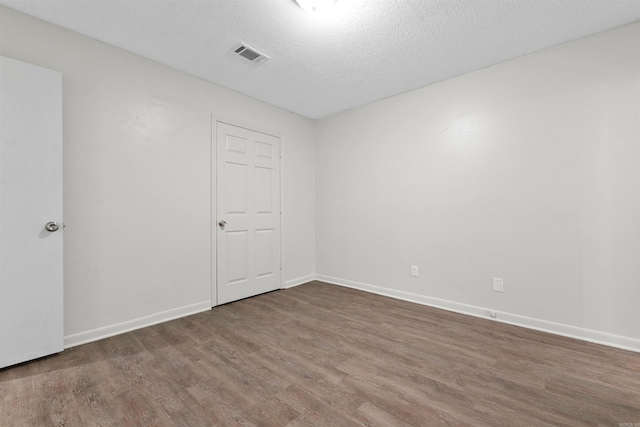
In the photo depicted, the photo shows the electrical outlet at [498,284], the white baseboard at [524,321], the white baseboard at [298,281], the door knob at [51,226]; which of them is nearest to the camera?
the door knob at [51,226]

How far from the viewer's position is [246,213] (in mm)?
3520

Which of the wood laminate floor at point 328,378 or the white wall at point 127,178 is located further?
the white wall at point 127,178

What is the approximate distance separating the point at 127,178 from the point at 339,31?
2227 millimetres

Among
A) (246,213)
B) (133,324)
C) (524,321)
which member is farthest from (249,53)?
(524,321)

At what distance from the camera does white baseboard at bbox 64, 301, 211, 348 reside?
226cm

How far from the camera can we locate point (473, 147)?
2.92 metres

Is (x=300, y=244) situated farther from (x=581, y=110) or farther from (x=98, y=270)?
(x=581, y=110)

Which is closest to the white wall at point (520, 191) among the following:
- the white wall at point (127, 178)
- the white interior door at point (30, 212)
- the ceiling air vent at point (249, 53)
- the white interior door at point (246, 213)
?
the white interior door at point (246, 213)

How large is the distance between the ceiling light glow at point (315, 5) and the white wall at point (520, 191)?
68.8 inches

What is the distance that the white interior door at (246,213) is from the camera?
10.7 feet

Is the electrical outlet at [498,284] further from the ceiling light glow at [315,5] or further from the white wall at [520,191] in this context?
the ceiling light glow at [315,5]

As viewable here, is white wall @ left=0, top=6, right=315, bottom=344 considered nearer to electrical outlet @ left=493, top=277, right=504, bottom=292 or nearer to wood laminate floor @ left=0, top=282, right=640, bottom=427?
wood laminate floor @ left=0, top=282, right=640, bottom=427

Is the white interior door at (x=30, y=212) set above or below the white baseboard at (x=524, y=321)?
above

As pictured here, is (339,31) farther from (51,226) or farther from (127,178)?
(51,226)
